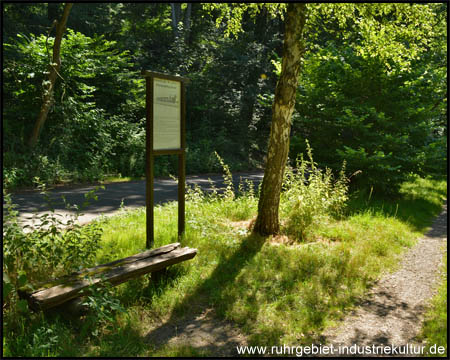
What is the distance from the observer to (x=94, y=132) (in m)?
17.0

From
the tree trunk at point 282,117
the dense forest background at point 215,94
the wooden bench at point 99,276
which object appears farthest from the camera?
the dense forest background at point 215,94

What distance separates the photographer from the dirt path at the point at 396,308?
4164 mm

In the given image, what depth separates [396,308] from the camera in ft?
16.1

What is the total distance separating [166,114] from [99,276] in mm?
2853

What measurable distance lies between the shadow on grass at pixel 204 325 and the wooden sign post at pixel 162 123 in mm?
1307

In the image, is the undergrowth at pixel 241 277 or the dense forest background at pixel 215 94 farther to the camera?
the dense forest background at pixel 215 94

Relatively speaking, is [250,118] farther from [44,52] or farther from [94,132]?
[44,52]

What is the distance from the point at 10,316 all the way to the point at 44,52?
542 inches

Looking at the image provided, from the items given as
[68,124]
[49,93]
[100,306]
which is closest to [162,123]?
[100,306]

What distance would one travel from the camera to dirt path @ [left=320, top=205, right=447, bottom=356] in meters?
4.16

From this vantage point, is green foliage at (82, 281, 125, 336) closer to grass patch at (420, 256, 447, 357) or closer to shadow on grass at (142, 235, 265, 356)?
shadow on grass at (142, 235, 265, 356)

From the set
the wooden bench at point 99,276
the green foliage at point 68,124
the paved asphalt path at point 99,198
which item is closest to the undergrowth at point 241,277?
the wooden bench at point 99,276

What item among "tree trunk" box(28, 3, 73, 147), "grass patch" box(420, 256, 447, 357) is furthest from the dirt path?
"tree trunk" box(28, 3, 73, 147)

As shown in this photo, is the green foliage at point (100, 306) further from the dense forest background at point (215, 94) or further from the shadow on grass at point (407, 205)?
the shadow on grass at point (407, 205)
